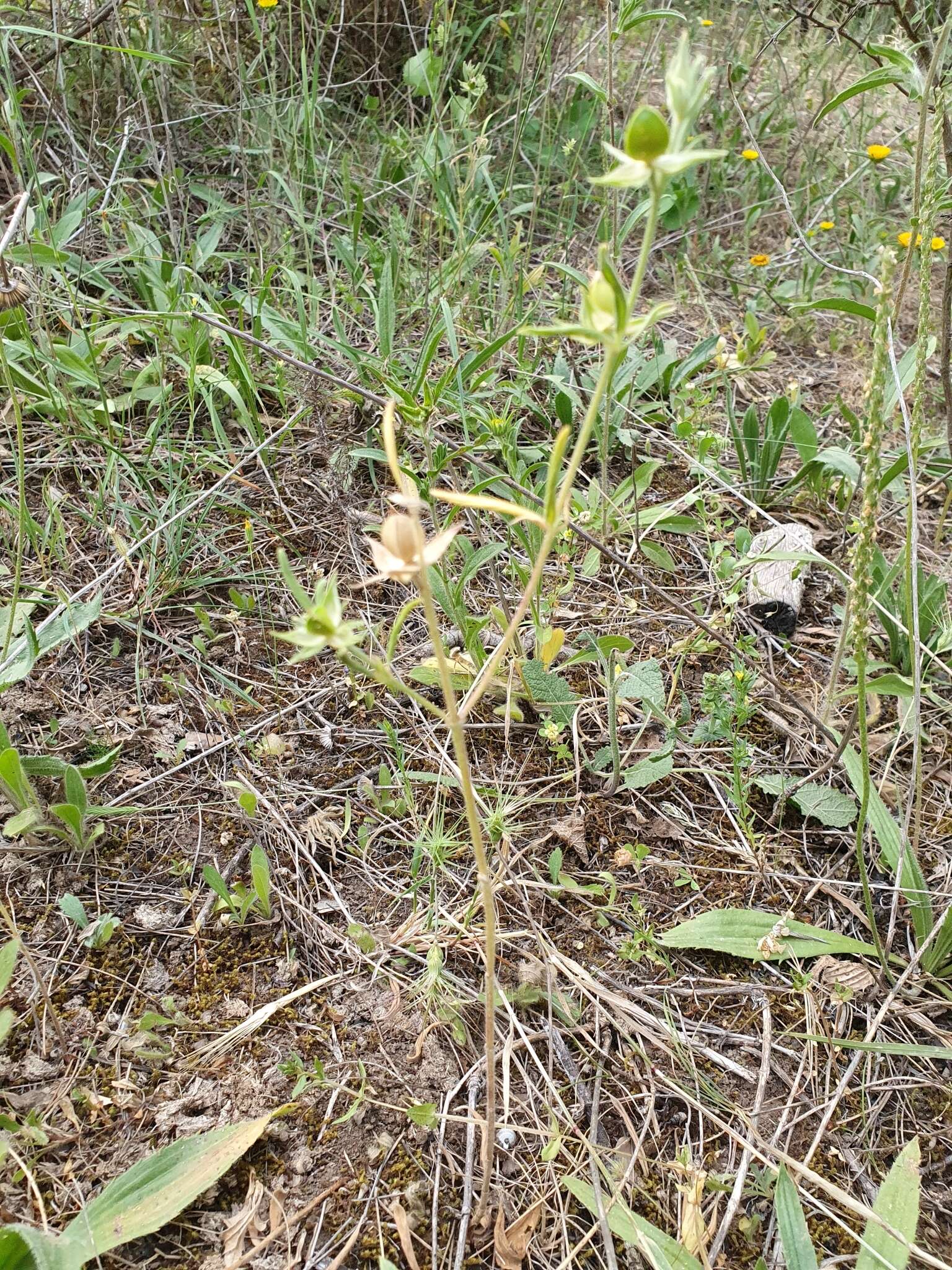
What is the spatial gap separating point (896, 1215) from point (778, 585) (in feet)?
3.66

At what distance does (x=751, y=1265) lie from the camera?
106cm

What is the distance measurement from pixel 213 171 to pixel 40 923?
2299mm

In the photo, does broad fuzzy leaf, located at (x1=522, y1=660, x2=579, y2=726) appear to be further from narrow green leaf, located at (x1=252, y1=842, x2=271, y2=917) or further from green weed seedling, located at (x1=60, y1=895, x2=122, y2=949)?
green weed seedling, located at (x1=60, y1=895, x2=122, y2=949)

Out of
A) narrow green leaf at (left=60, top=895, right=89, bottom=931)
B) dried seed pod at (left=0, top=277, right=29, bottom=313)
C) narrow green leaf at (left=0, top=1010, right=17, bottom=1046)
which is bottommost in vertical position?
narrow green leaf at (left=60, top=895, right=89, bottom=931)

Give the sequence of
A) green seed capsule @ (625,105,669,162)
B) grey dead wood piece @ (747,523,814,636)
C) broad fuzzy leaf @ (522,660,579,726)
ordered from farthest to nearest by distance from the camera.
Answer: grey dead wood piece @ (747,523,814,636) → broad fuzzy leaf @ (522,660,579,726) → green seed capsule @ (625,105,669,162)

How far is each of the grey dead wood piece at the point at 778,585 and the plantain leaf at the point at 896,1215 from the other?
0.96m

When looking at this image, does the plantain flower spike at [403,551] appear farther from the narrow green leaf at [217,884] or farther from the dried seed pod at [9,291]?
the dried seed pod at [9,291]

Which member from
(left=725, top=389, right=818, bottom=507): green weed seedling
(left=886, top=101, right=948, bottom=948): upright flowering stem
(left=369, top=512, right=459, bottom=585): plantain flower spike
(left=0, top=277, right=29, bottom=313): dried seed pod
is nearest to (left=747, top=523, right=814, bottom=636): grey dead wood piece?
(left=725, top=389, right=818, bottom=507): green weed seedling

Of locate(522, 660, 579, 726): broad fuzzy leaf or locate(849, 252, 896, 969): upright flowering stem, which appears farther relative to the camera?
locate(522, 660, 579, 726): broad fuzzy leaf

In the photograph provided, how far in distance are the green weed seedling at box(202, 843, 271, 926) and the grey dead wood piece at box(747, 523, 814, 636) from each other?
3.43 feet

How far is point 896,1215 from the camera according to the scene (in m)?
1.06

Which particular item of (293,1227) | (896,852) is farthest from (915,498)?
(293,1227)

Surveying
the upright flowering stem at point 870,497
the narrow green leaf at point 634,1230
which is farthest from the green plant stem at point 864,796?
the narrow green leaf at point 634,1230

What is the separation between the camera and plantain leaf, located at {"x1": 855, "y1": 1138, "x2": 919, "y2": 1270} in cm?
103
